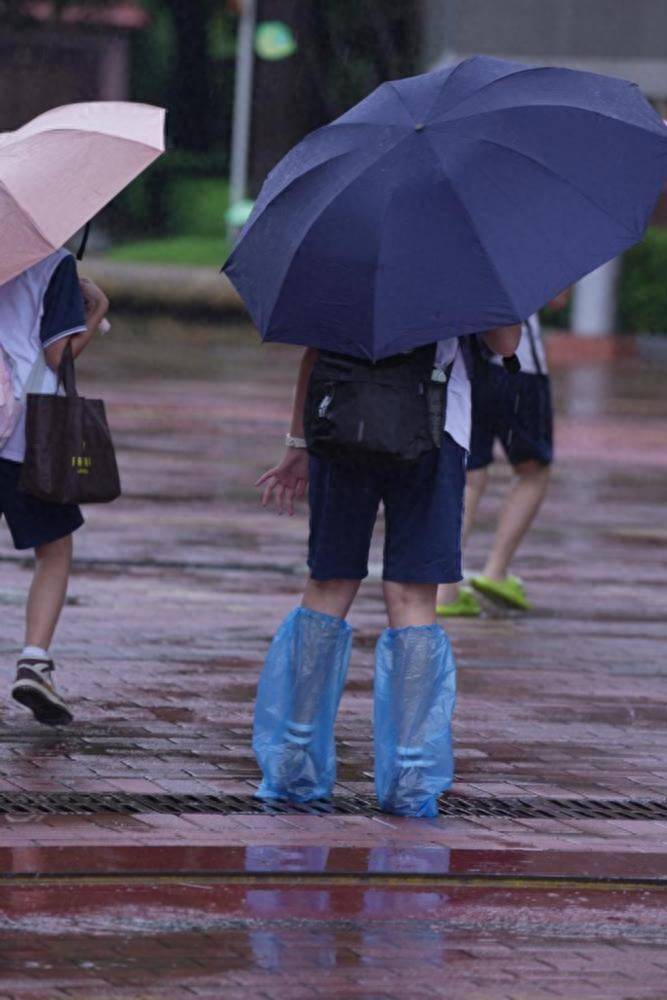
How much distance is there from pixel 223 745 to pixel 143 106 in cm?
191

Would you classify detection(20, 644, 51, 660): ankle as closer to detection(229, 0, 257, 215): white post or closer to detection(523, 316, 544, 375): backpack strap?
detection(523, 316, 544, 375): backpack strap

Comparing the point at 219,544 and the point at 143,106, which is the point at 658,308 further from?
the point at 143,106

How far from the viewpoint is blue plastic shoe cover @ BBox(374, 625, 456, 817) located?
5996 millimetres

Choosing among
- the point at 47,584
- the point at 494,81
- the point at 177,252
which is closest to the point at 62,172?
the point at 47,584

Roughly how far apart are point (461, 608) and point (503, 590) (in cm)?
21

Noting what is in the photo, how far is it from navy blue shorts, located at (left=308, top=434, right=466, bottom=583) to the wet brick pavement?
0.65 meters

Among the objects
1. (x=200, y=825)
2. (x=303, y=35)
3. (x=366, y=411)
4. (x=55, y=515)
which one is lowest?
(x=200, y=825)

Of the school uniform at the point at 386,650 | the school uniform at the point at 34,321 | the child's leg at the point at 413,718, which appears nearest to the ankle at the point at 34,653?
the school uniform at the point at 34,321

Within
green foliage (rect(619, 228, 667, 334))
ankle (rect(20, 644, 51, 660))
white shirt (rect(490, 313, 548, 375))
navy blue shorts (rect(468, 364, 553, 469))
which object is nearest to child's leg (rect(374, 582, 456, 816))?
ankle (rect(20, 644, 51, 660))

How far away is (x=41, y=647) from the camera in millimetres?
6902

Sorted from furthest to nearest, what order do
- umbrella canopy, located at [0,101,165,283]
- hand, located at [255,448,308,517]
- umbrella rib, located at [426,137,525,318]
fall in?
umbrella canopy, located at [0,101,165,283] < hand, located at [255,448,308,517] < umbrella rib, located at [426,137,525,318]

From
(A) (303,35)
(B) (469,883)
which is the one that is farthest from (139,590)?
(A) (303,35)

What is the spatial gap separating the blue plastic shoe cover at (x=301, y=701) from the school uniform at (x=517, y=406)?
3.13 m

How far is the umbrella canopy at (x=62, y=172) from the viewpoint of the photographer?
6473mm
